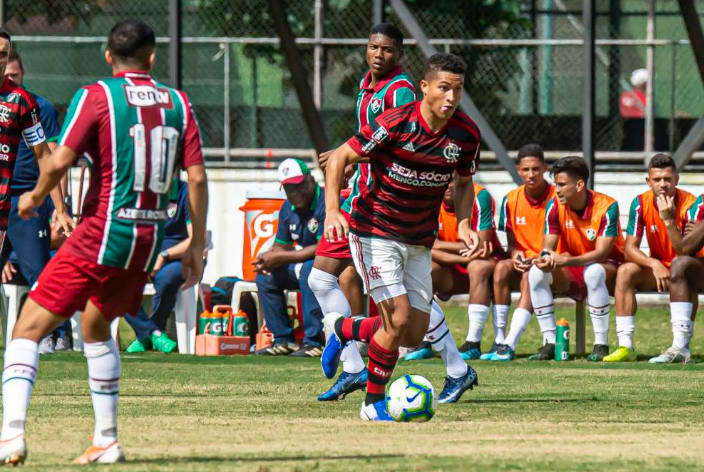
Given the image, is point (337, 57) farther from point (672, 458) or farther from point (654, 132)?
point (672, 458)

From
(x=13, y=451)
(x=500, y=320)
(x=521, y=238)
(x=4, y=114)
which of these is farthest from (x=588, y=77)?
(x=13, y=451)

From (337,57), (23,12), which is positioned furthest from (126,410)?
(23,12)

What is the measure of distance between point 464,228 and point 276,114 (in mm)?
12322

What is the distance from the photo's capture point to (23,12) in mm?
21672

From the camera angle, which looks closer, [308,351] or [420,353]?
[420,353]

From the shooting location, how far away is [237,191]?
19.4 m

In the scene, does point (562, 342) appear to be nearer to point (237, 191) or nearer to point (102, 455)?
point (237, 191)

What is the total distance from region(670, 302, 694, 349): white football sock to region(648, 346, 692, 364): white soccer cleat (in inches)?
1.6

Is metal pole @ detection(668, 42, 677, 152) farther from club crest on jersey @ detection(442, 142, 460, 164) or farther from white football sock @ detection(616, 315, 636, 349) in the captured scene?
club crest on jersey @ detection(442, 142, 460, 164)

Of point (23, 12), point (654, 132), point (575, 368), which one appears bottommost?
point (575, 368)

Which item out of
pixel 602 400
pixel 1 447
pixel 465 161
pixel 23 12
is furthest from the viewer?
pixel 23 12

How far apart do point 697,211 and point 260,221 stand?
4493 millimetres

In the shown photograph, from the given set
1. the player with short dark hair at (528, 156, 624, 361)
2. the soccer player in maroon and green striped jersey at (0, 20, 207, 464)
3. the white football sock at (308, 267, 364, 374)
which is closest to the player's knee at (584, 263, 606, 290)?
the player with short dark hair at (528, 156, 624, 361)

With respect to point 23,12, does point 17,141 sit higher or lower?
lower
